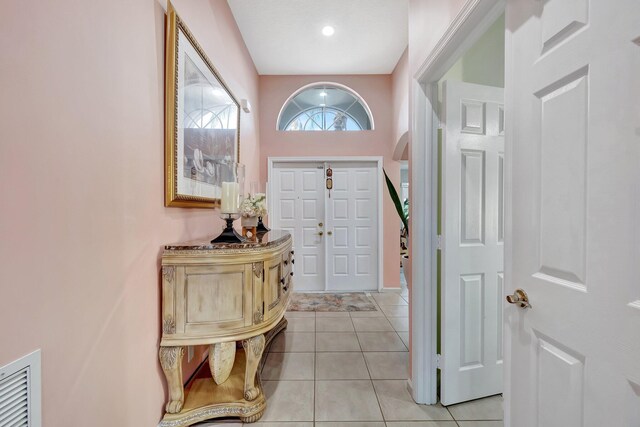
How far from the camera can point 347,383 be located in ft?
6.42

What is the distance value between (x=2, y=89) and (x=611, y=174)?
1.62m

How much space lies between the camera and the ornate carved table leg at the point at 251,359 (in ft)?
5.14

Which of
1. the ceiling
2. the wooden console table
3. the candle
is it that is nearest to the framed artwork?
the candle

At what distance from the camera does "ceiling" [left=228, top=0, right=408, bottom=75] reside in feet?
8.89

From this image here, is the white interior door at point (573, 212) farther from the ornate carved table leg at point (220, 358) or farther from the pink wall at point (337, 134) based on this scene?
the pink wall at point (337, 134)

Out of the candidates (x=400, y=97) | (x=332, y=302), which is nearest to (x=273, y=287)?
(x=332, y=302)

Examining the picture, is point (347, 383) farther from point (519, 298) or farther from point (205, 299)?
point (519, 298)

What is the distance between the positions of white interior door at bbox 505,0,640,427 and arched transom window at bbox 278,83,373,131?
128 inches

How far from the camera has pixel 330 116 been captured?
4.22 metres

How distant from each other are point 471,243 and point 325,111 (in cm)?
319

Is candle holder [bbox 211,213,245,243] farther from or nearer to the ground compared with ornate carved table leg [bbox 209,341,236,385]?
farther from the ground

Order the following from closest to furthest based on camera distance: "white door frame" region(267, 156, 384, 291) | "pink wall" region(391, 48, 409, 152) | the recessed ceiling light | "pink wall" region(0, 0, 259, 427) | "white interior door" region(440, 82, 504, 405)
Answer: "pink wall" region(0, 0, 259, 427)
"white interior door" region(440, 82, 504, 405)
the recessed ceiling light
"pink wall" region(391, 48, 409, 152)
"white door frame" region(267, 156, 384, 291)

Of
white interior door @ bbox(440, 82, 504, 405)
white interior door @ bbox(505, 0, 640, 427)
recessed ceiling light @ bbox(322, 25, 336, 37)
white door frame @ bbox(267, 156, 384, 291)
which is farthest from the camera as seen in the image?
white door frame @ bbox(267, 156, 384, 291)

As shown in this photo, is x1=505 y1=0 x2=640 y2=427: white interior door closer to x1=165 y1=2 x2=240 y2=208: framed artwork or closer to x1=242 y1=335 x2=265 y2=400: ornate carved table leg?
x1=242 y1=335 x2=265 y2=400: ornate carved table leg
